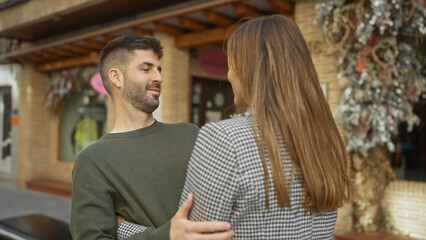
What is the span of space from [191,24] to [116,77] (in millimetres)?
5099

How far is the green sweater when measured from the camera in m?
1.44

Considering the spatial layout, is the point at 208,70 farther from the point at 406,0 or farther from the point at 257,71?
the point at 257,71

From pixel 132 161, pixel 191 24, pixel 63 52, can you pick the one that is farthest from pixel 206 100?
pixel 132 161

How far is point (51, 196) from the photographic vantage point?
31.6ft

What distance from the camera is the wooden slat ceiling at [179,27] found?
580 centimetres

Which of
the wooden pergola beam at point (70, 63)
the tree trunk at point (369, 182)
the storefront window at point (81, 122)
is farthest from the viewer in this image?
the storefront window at point (81, 122)

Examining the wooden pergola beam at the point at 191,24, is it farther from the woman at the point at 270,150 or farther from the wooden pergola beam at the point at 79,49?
the woman at the point at 270,150

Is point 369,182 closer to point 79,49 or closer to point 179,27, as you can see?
point 179,27

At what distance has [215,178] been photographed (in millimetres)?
1079

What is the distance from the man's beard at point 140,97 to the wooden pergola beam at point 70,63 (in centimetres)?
719

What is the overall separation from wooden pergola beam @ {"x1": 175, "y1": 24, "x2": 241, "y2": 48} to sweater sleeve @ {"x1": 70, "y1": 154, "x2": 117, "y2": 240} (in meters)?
5.56

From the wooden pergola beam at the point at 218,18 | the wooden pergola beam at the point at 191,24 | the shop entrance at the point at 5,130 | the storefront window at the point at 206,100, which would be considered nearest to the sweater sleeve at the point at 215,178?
the wooden pergola beam at the point at 218,18

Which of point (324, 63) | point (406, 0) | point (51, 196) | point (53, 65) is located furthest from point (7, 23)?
point (406, 0)

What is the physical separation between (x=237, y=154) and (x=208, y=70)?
7.04 metres
